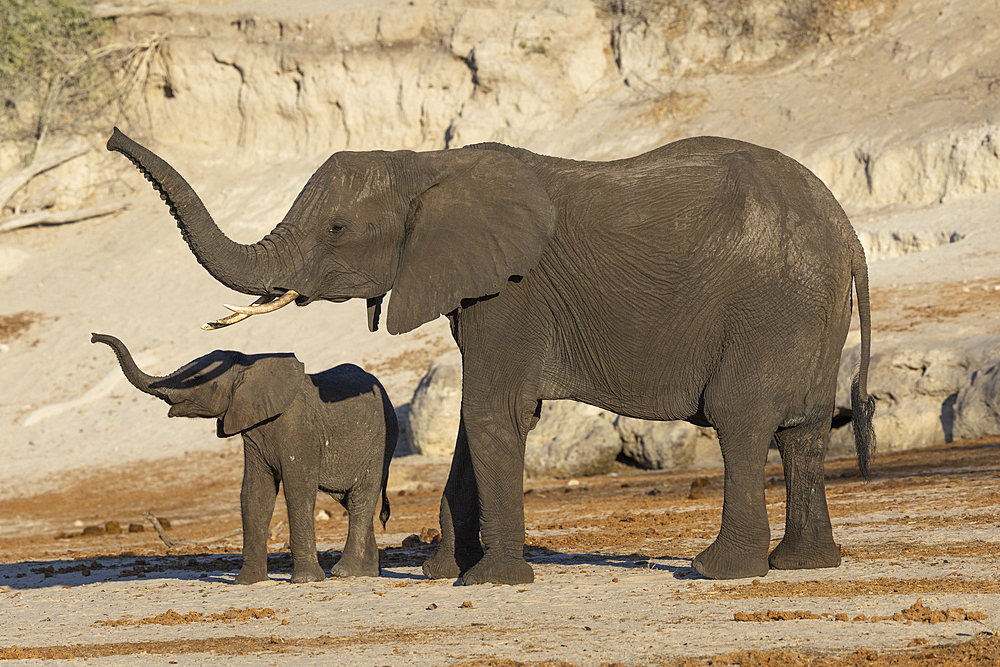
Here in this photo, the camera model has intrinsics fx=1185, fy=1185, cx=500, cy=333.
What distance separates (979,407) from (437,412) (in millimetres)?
9861

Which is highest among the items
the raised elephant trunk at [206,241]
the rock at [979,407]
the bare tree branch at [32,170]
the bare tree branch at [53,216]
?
the bare tree branch at [32,170]

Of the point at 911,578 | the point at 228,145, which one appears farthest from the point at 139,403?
the point at 911,578

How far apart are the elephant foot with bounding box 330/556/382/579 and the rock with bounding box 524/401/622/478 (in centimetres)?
1044

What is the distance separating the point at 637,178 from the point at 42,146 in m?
40.0

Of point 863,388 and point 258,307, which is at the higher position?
point 258,307

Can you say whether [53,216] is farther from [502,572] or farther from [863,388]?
[863,388]

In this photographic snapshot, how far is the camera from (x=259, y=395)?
32.3ft

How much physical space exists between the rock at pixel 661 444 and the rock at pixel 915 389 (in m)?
2.41

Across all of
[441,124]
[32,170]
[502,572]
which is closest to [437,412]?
[502,572]

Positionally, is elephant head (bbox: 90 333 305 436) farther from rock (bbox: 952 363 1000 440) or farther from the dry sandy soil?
rock (bbox: 952 363 1000 440)

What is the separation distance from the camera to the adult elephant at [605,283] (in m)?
8.36

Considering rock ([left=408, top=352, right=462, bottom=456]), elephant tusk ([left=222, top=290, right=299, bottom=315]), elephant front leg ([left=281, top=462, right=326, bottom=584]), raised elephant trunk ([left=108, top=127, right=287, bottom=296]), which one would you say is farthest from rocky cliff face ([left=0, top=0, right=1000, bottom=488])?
raised elephant trunk ([left=108, top=127, right=287, bottom=296])

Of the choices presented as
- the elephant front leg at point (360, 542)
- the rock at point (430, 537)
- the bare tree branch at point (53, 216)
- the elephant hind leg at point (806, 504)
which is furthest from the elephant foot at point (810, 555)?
the bare tree branch at point (53, 216)

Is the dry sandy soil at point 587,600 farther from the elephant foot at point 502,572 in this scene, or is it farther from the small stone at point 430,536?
the small stone at point 430,536
